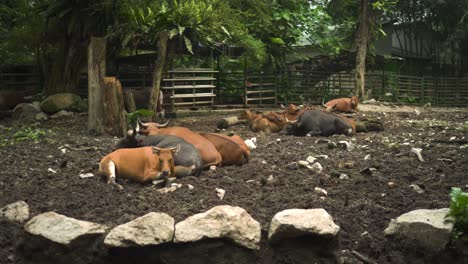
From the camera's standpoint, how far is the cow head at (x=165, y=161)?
6992 mm

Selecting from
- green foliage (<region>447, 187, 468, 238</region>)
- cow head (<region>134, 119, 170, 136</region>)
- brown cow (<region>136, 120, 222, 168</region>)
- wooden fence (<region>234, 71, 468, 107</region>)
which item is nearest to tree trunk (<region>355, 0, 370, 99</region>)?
wooden fence (<region>234, 71, 468, 107</region>)

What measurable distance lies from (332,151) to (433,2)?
24.4 m

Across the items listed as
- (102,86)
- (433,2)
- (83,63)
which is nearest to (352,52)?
(433,2)

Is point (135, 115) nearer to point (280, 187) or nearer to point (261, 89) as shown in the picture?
point (280, 187)

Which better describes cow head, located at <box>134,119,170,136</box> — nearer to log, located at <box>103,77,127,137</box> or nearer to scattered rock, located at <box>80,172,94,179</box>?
scattered rock, located at <box>80,172,94,179</box>

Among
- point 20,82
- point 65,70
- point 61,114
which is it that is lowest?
point 61,114

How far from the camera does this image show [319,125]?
509 inches

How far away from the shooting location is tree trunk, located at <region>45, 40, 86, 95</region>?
1719cm

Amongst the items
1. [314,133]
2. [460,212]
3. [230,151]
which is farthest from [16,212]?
[314,133]

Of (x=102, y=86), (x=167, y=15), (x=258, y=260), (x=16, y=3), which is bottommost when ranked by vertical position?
(x=258, y=260)

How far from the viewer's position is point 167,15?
13750 mm

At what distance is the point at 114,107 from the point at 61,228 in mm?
6646

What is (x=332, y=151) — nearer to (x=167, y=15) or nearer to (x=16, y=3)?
(x=167, y=15)

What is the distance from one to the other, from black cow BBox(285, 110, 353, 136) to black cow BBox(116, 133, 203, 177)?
17.5 ft
